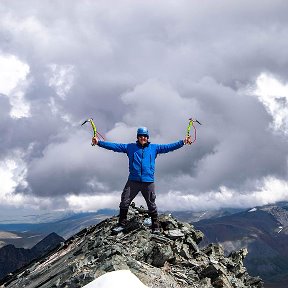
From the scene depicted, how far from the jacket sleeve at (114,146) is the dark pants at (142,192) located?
1.71 m

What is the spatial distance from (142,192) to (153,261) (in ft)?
13.2

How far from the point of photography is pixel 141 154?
21.9 meters

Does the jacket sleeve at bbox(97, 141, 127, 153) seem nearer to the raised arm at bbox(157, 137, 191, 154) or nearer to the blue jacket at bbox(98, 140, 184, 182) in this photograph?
the blue jacket at bbox(98, 140, 184, 182)

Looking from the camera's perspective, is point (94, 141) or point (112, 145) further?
point (112, 145)

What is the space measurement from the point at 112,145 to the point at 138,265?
6782mm

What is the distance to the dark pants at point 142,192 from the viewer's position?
22078 mm

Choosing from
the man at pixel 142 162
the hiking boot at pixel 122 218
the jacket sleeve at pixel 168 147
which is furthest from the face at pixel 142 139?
the hiking boot at pixel 122 218

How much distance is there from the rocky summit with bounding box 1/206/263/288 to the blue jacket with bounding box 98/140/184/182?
2.94 meters

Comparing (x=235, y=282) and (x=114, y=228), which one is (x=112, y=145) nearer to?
(x=114, y=228)

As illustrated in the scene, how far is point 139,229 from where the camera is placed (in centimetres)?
2239

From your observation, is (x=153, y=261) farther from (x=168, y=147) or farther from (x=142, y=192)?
(x=168, y=147)

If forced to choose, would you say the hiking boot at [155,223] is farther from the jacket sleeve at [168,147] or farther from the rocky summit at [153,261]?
the jacket sleeve at [168,147]

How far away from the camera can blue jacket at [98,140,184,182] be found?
21844 mm

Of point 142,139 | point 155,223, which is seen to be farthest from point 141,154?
point 155,223
